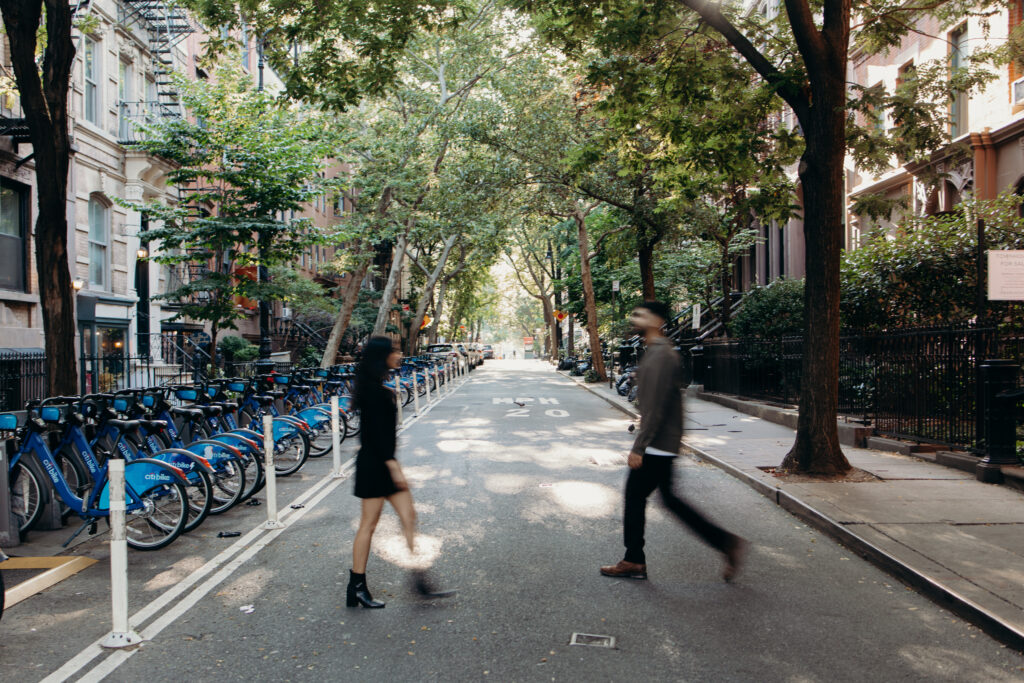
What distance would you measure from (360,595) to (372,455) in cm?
91

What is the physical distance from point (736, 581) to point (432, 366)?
2143 cm

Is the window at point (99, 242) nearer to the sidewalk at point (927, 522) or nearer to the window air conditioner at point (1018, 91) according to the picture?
the sidewalk at point (927, 522)

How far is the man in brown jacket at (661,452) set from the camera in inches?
219

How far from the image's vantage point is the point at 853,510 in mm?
7629

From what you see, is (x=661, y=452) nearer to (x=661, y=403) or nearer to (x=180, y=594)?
(x=661, y=403)

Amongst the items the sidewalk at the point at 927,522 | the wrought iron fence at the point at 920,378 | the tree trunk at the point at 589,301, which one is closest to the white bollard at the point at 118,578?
the sidewalk at the point at 927,522

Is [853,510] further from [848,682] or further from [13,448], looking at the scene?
[13,448]

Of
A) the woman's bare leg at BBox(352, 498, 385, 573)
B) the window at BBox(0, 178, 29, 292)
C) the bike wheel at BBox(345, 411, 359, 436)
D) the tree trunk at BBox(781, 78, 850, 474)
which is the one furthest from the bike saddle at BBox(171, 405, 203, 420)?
the window at BBox(0, 178, 29, 292)

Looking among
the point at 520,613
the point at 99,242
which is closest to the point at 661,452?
the point at 520,613

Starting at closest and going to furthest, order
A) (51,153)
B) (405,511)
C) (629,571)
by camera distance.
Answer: (405,511)
(629,571)
(51,153)

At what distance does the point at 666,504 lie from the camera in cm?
567

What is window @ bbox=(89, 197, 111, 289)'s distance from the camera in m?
21.1

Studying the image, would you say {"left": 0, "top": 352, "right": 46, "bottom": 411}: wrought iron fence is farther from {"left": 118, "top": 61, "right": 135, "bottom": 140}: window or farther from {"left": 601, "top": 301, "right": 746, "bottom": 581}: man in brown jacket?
{"left": 601, "top": 301, "right": 746, "bottom": 581}: man in brown jacket

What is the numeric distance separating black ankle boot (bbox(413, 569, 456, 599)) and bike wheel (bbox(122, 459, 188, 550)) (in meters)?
2.40
